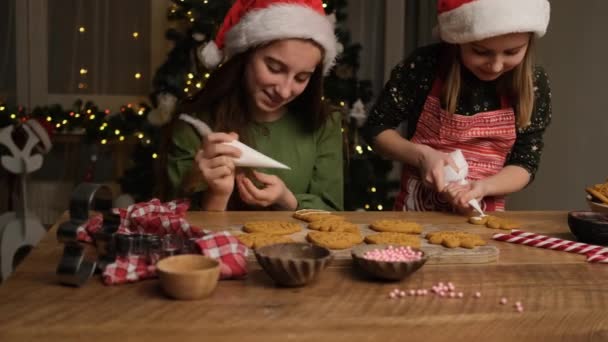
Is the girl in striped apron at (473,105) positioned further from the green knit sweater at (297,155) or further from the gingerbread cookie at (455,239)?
the gingerbread cookie at (455,239)

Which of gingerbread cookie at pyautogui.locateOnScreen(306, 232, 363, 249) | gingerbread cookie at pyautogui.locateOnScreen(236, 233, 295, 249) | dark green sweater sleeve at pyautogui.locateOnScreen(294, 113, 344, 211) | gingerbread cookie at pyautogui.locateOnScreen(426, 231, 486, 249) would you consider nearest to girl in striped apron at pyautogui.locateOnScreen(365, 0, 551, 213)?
dark green sweater sleeve at pyautogui.locateOnScreen(294, 113, 344, 211)

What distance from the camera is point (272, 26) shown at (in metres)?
1.73

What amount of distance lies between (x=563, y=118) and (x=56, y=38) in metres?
2.88

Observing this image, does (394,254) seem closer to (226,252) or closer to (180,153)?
(226,252)

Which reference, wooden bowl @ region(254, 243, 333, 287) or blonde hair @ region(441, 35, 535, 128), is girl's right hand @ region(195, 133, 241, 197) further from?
blonde hair @ region(441, 35, 535, 128)

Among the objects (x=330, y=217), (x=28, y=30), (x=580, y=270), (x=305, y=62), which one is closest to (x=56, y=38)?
(x=28, y=30)

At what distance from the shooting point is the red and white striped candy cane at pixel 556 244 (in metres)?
1.27

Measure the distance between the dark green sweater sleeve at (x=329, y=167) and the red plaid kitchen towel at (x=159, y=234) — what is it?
2.41 ft

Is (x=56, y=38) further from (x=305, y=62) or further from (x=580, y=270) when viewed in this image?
(x=580, y=270)

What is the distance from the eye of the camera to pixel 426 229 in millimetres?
1452

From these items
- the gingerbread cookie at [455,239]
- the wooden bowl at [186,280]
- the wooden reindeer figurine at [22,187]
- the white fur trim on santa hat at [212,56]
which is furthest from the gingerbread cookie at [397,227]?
the wooden reindeer figurine at [22,187]

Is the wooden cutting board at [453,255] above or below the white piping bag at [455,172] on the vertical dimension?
below

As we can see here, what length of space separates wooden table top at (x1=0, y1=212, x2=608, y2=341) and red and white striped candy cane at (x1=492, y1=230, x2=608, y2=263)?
120 millimetres

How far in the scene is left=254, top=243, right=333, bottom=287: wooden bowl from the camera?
3.31 ft
